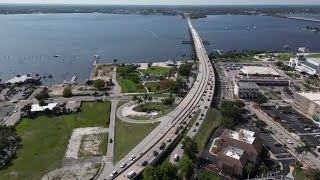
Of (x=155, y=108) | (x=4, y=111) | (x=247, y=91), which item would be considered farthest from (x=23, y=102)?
(x=247, y=91)

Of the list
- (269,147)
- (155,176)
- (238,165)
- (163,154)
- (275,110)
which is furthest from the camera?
(275,110)

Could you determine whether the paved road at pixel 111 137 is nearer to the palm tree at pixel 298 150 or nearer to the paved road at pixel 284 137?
the palm tree at pixel 298 150

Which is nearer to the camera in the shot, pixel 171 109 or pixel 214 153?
pixel 214 153

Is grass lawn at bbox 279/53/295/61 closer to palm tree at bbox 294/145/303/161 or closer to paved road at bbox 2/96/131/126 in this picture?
paved road at bbox 2/96/131/126

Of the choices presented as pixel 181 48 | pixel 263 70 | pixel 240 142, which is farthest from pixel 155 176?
pixel 181 48

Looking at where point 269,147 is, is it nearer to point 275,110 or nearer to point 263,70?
point 275,110

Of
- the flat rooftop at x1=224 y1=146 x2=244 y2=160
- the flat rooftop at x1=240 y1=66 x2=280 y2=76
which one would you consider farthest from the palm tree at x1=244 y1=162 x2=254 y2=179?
the flat rooftop at x1=240 y1=66 x2=280 y2=76

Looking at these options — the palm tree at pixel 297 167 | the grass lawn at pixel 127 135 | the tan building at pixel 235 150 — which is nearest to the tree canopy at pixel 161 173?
the tan building at pixel 235 150
